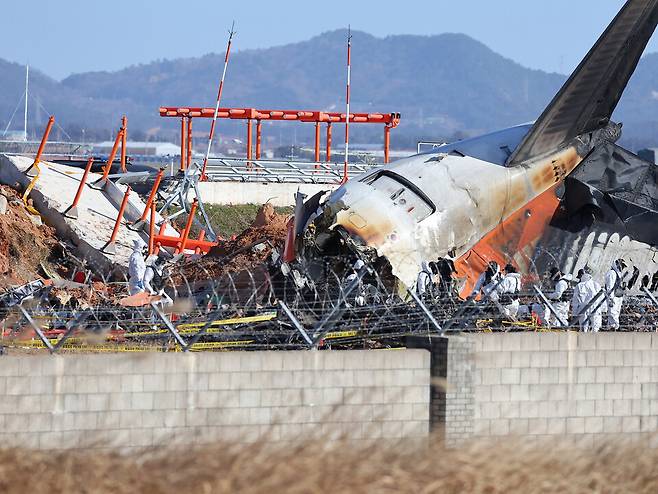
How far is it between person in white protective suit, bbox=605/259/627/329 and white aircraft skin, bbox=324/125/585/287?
2336 mm

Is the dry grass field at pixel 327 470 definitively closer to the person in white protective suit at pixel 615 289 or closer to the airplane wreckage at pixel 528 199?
the person in white protective suit at pixel 615 289

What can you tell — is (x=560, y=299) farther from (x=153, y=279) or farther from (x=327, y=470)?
(x=327, y=470)

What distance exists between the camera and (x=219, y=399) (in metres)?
17.1

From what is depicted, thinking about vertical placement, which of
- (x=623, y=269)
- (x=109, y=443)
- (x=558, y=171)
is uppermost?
(x=558, y=171)

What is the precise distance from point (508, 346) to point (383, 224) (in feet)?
26.5

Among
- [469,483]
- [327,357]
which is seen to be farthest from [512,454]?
[327,357]

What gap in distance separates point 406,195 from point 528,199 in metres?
3.21

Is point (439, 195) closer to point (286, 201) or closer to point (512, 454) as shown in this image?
point (512, 454)

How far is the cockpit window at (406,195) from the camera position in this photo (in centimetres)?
2722

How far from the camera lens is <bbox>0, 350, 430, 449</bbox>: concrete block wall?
53.3 feet

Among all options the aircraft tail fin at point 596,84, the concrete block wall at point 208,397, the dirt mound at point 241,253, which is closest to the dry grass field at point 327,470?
the concrete block wall at point 208,397

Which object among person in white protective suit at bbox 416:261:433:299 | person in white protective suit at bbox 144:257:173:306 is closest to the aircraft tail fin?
person in white protective suit at bbox 416:261:433:299

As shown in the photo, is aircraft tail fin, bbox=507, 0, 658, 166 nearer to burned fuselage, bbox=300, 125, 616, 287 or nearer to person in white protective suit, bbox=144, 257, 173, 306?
burned fuselage, bbox=300, 125, 616, 287

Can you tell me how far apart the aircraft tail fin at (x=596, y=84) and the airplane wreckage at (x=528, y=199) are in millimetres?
25
